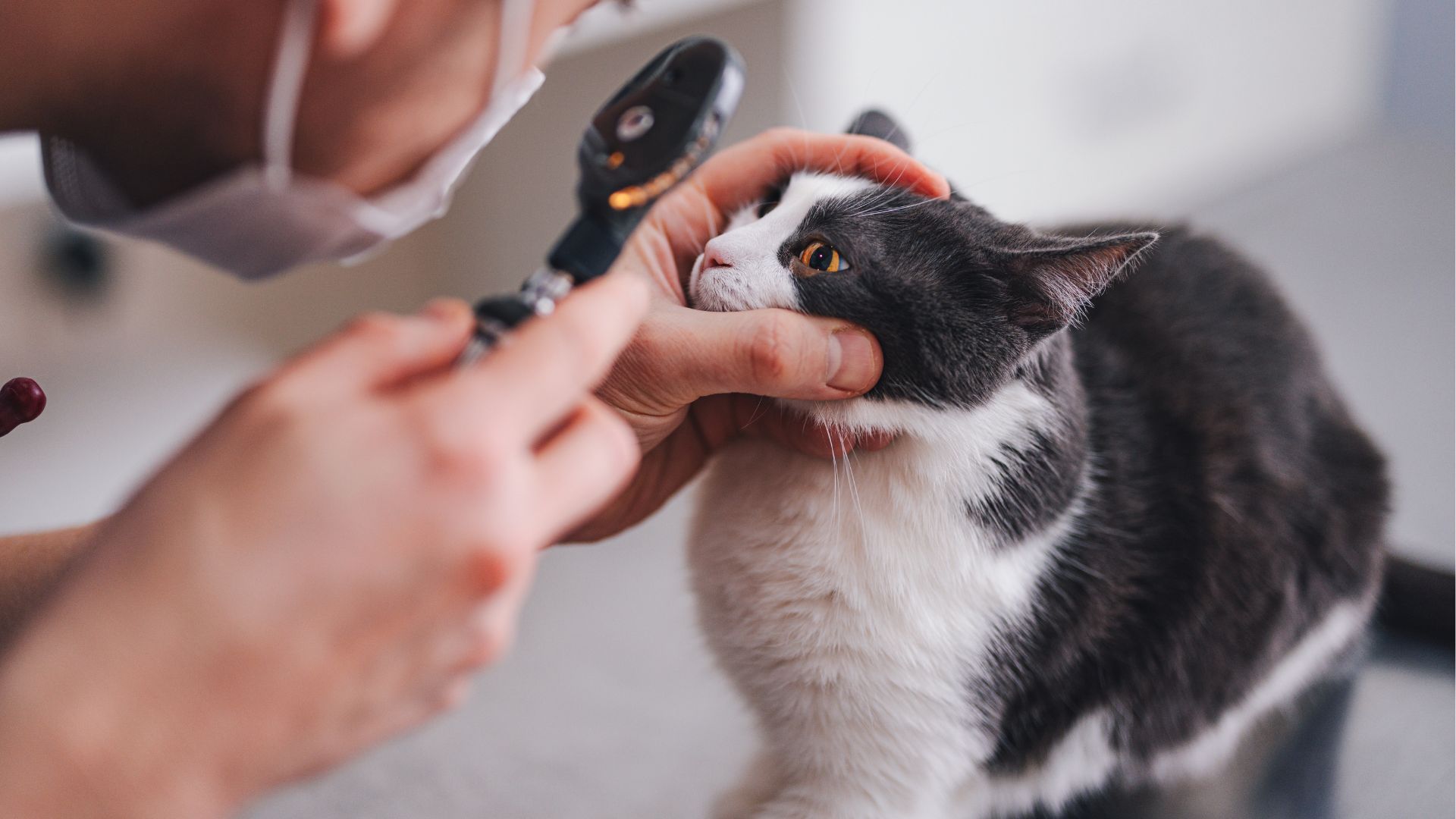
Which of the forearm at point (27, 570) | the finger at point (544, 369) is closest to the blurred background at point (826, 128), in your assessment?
the forearm at point (27, 570)

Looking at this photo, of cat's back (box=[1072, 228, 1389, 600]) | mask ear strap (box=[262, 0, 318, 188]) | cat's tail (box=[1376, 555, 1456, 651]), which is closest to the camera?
mask ear strap (box=[262, 0, 318, 188])

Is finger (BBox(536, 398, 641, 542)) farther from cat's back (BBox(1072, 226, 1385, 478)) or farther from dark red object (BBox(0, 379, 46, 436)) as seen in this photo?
cat's back (BBox(1072, 226, 1385, 478))

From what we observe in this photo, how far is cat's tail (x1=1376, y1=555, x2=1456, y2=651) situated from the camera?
1.19 meters

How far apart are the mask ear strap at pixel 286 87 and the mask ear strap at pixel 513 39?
0.10 metres

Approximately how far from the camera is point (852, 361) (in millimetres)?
834

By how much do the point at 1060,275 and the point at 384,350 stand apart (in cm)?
52

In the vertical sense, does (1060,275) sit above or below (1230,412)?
above

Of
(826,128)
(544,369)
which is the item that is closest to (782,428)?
(544,369)

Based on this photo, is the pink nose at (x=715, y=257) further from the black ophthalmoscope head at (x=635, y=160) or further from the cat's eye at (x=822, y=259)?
the black ophthalmoscope head at (x=635, y=160)

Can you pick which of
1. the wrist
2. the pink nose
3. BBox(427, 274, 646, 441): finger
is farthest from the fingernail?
the wrist

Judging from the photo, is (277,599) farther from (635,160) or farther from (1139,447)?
(1139,447)

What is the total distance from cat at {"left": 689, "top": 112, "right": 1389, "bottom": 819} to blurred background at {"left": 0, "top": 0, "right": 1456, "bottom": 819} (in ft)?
0.57

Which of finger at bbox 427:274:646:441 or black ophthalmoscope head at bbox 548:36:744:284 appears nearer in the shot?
finger at bbox 427:274:646:441

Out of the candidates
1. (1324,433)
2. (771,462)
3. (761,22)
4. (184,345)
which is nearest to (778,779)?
(771,462)
